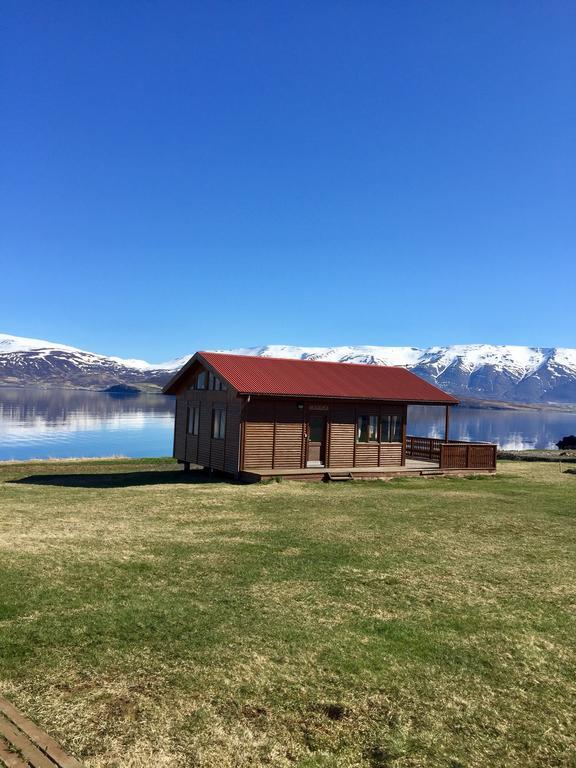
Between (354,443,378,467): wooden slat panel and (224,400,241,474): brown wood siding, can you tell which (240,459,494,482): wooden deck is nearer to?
(354,443,378,467): wooden slat panel

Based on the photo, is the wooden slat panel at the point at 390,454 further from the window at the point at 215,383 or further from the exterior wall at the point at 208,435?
the window at the point at 215,383

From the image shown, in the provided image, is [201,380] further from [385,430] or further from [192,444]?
[385,430]

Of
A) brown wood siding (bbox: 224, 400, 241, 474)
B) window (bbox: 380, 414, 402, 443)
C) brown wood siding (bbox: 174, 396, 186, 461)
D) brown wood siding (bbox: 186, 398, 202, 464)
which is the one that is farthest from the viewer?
brown wood siding (bbox: 174, 396, 186, 461)

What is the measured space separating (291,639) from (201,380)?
21.9 metres

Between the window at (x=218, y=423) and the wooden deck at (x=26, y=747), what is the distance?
21375 millimetres

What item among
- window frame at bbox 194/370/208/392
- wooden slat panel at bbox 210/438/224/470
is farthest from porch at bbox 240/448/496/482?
window frame at bbox 194/370/208/392

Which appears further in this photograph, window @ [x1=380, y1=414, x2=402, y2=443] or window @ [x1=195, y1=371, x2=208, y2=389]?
window @ [x1=380, y1=414, x2=402, y2=443]

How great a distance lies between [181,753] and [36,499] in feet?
53.7

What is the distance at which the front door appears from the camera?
91.4 ft

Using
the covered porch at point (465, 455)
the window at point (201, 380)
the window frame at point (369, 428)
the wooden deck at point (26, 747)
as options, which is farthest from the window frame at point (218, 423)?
the wooden deck at point (26, 747)

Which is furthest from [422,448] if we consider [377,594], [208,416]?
[377,594]

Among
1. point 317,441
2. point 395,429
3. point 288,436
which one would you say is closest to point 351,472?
point 317,441

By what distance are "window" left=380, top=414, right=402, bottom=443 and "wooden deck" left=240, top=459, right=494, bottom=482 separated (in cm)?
135

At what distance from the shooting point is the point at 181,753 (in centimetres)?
557
